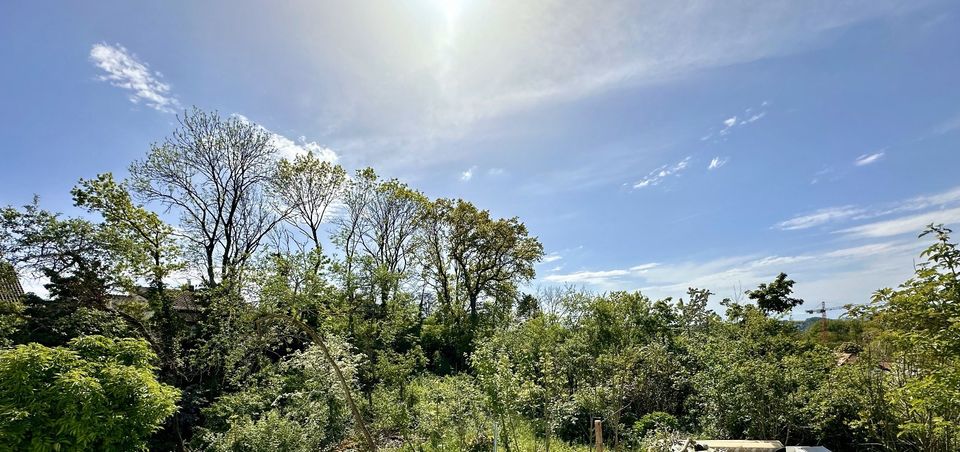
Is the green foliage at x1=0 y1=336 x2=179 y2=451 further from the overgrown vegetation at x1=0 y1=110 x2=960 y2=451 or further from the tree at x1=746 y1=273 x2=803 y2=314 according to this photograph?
the tree at x1=746 y1=273 x2=803 y2=314

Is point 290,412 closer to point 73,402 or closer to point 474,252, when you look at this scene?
point 73,402

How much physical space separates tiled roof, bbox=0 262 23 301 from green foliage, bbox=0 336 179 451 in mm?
6693

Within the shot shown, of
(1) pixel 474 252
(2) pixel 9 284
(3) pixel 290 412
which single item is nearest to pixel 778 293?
(1) pixel 474 252

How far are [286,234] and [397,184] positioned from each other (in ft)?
16.4

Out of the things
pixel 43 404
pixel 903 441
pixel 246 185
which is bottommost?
pixel 903 441

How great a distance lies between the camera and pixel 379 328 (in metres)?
9.68

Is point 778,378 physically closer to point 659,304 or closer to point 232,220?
point 659,304

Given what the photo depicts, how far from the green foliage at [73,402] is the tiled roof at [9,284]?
6.69 meters

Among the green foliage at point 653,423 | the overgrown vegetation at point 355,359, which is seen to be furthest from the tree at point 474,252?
the green foliage at point 653,423

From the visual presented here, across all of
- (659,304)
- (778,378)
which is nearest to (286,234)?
(659,304)

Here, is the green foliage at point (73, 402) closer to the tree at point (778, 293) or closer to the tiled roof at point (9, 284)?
the tiled roof at point (9, 284)

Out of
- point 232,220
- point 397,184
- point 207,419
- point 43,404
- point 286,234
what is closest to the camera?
point 43,404

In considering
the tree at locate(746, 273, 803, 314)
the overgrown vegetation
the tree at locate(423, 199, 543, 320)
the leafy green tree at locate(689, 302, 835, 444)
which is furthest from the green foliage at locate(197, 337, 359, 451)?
the tree at locate(746, 273, 803, 314)

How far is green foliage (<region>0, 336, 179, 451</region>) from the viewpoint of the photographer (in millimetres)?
4117
